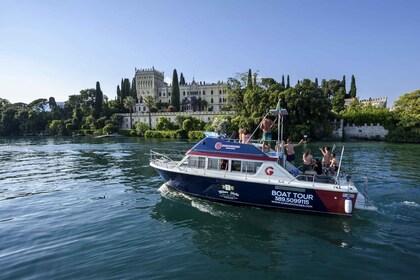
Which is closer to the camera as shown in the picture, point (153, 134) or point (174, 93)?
point (153, 134)

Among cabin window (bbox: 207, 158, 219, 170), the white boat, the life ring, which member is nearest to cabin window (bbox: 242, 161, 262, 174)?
the white boat

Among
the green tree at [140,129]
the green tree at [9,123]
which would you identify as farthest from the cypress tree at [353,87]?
the green tree at [9,123]

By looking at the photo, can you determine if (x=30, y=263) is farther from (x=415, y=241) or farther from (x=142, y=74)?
(x=142, y=74)

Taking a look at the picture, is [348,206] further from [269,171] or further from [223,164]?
[223,164]

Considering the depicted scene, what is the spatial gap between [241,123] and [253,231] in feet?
172

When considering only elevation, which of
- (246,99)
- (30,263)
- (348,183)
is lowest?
(30,263)

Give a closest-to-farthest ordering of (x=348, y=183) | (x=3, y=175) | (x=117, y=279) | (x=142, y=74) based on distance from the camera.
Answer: (x=117, y=279) → (x=348, y=183) → (x=3, y=175) → (x=142, y=74)

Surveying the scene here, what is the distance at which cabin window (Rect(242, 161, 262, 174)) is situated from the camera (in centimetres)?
1438

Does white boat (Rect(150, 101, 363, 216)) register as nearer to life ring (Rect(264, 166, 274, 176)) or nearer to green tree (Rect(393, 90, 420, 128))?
life ring (Rect(264, 166, 274, 176))

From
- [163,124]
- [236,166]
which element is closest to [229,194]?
[236,166]

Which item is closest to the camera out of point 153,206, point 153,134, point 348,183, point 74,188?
point 348,183

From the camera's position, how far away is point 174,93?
10650 cm

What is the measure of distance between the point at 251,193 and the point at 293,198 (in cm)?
193

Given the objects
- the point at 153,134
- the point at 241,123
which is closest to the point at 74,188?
the point at 241,123
